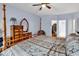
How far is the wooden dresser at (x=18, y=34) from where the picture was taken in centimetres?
158

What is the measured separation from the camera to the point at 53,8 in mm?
1623

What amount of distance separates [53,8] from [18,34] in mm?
671

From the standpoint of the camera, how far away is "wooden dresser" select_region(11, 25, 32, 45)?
5.19 ft

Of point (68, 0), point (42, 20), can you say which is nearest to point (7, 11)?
point (42, 20)

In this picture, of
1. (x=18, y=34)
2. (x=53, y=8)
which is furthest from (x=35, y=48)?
(x=53, y=8)

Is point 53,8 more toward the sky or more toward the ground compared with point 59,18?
more toward the sky

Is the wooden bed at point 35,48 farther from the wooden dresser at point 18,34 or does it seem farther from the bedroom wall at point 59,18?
the bedroom wall at point 59,18

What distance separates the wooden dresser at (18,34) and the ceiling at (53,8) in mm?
306

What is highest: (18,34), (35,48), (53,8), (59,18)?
(53,8)

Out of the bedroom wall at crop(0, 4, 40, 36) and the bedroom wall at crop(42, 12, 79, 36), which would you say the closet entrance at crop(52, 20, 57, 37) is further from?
the bedroom wall at crop(0, 4, 40, 36)

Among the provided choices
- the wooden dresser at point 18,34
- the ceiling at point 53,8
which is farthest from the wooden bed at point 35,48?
the ceiling at point 53,8

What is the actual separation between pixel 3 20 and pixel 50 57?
888 mm

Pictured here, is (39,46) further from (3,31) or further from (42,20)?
(3,31)

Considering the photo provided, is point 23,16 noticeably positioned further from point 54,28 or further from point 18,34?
point 54,28
